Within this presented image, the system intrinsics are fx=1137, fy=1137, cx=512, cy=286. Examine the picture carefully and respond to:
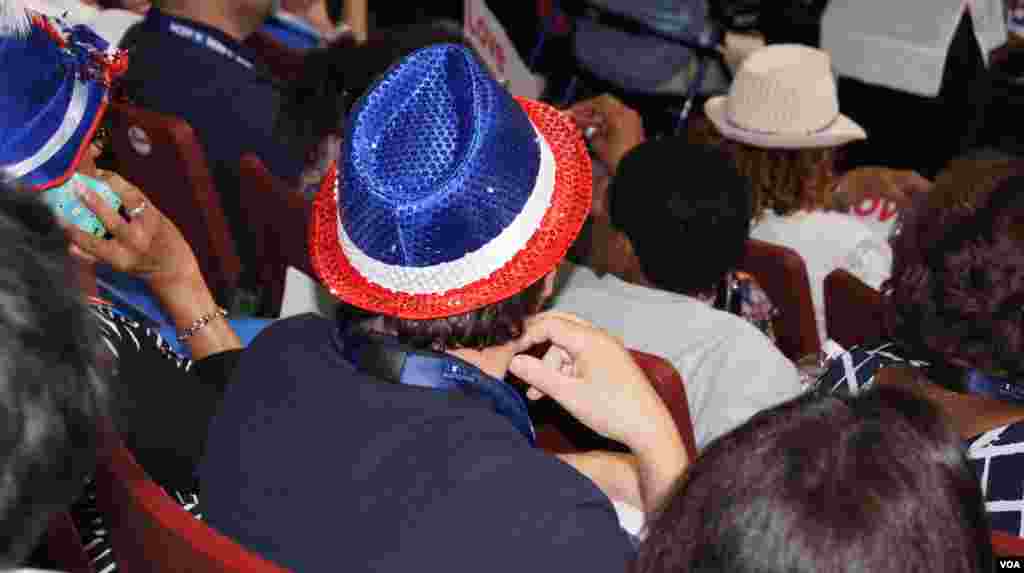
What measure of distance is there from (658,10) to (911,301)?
2288mm

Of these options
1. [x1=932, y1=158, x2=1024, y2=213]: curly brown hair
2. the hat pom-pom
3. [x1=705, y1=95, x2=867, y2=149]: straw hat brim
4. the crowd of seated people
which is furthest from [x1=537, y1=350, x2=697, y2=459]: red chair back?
[x1=705, y1=95, x2=867, y2=149]: straw hat brim

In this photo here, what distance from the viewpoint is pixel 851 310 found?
188 cm

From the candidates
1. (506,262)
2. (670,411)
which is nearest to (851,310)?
(670,411)

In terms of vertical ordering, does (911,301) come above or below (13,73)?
below

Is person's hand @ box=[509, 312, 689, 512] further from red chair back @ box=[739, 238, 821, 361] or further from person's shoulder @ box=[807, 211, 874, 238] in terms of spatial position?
person's shoulder @ box=[807, 211, 874, 238]

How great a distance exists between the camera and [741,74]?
279 cm

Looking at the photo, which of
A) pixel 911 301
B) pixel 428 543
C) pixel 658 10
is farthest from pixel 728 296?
pixel 658 10

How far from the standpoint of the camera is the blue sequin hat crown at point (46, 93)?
1486mm

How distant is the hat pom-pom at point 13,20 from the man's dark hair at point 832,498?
1120 millimetres

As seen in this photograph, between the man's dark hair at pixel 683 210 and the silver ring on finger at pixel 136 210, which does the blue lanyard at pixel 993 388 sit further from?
the silver ring on finger at pixel 136 210

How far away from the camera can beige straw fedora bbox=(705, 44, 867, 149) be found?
2.62m

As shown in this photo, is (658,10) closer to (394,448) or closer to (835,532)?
(394,448)

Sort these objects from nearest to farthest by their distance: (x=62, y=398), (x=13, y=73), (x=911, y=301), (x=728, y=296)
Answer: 1. (x=62, y=398)
2. (x=13, y=73)
3. (x=911, y=301)
4. (x=728, y=296)

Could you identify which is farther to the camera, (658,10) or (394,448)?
(658,10)
